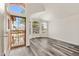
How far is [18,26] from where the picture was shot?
1760 mm

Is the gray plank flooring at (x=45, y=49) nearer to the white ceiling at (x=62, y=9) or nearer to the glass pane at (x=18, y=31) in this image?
the glass pane at (x=18, y=31)

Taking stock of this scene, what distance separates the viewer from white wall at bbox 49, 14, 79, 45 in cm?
167

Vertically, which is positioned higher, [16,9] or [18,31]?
[16,9]

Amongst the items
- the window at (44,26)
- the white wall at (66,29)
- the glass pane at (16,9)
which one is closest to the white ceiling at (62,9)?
the white wall at (66,29)

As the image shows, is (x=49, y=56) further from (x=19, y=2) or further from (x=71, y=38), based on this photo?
(x=19, y=2)

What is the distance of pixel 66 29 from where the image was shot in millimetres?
1694

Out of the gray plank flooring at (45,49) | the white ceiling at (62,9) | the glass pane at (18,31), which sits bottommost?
the gray plank flooring at (45,49)

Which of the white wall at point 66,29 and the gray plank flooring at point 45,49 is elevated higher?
the white wall at point 66,29

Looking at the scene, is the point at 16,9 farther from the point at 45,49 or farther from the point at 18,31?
the point at 45,49

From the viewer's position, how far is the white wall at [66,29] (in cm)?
167

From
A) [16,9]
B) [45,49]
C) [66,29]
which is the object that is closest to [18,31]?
[16,9]

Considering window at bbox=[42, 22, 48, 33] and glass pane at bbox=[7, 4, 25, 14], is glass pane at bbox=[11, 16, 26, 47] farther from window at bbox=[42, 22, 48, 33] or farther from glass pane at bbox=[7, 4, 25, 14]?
window at bbox=[42, 22, 48, 33]

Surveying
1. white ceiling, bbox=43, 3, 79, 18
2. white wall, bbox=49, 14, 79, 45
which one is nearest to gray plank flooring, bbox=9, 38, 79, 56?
white wall, bbox=49, 14, 79, 45

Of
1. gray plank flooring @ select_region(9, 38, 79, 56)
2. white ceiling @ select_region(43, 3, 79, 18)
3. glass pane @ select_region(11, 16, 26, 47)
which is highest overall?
white ceiling @ select_region(43, 3, 79, 18)
